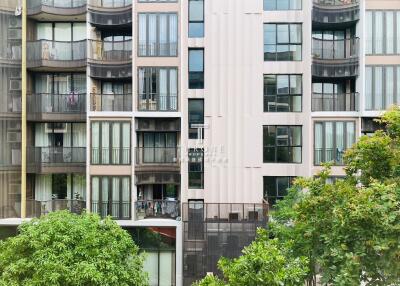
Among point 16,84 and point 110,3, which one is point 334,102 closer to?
point 110,3

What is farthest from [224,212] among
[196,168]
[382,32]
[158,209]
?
[382,32]

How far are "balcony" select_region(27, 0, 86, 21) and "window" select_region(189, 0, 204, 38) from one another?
5.31 meters

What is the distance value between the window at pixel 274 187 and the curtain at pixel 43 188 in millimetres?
11132

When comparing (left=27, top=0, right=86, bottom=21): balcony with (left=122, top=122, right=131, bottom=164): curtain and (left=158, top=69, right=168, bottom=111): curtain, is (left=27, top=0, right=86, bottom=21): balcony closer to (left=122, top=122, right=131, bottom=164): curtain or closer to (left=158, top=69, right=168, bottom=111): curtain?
(left=158, top=69, right=168, bottom=111): curtain

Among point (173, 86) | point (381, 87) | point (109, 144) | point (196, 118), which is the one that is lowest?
point (109, 144)

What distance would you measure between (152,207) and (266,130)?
267 inches

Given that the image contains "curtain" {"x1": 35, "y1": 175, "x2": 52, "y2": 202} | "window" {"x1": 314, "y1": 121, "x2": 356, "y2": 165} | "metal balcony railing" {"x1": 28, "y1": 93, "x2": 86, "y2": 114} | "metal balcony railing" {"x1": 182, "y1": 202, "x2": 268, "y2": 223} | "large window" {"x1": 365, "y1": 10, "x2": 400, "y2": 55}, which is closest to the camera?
"metal balcony railing" {"x1": 182, "y1": 202, "x2": 268, "y2": 223}

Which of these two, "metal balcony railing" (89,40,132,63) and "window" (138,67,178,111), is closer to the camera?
"window" (138,67,178,111)

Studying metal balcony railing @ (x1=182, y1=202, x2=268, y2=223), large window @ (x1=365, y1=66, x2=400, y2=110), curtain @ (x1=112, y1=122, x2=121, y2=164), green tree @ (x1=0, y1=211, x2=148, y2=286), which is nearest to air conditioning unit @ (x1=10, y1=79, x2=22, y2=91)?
curtain @ (x1=112, y1=122, x2=121, y2=164)

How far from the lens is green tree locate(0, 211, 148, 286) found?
42.2 ft

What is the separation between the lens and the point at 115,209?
1886cm

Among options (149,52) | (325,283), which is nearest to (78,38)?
(149,52)

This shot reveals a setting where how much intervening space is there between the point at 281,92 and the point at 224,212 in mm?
6492

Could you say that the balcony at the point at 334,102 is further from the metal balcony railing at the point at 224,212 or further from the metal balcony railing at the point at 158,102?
the metal balcony railing at the point at 158,102
